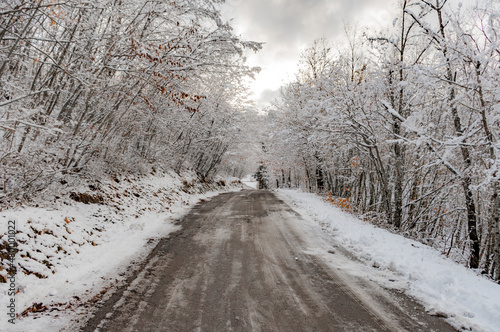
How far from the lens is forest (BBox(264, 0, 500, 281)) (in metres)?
5.21

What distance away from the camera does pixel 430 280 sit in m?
4.18

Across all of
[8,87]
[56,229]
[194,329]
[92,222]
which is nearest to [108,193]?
[92,222]

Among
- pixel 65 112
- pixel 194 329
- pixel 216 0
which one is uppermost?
pixel 216 0

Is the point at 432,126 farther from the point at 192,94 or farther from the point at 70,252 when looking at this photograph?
the point at 70,252

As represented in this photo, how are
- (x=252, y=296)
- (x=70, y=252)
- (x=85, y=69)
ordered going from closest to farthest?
(x=252, y=296) → (x=70, y=252) → (x=85, y=69)

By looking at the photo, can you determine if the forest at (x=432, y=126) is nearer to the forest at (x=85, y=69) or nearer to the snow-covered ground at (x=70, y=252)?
the forest at (x=85, y=69)

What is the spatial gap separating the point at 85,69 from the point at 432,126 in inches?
331

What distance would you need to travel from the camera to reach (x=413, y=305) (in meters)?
3.49

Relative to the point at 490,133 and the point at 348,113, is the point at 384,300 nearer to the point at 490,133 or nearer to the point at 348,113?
the point at 490,133

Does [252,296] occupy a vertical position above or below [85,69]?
below

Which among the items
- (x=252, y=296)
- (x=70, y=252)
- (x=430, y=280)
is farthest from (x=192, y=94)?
(x=430, y=280)

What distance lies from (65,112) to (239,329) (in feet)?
22.4

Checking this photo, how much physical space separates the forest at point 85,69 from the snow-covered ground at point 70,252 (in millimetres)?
784

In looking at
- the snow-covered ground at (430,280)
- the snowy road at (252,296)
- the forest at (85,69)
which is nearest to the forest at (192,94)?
the forest at (85,69)
